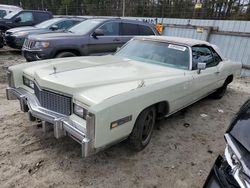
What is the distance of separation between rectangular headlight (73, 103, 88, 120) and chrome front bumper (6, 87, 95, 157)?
108 millimetres

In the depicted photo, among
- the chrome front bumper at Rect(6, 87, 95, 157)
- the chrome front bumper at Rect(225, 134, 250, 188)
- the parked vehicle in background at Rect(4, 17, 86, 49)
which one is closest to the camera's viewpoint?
the chrome front bumper at Rect(225, 134, 250, 188)

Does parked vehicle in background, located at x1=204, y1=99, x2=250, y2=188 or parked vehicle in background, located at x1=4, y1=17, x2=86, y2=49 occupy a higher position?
parked vehicle in background, located at x1=204, y1=99, x2=250, y2=188

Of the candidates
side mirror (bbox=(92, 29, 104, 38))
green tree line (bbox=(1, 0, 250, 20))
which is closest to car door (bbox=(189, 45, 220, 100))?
side mirror (bbox=(92, 29, 104, 38))

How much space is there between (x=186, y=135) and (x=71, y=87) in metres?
2.24

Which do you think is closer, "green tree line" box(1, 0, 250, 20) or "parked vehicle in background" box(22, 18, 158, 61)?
"parked vehicle in background" box(22, 18, 158, 61)

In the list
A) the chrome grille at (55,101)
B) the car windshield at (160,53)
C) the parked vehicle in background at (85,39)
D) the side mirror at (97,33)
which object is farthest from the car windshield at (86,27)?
the chrome grille at (55,101)

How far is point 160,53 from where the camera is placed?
422cm

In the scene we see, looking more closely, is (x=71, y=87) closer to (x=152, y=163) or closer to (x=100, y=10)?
(x=152, y=163)

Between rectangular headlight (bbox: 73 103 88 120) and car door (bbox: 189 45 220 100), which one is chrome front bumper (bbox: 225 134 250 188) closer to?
rectangular headlight (bbox: 73 103 88 120)

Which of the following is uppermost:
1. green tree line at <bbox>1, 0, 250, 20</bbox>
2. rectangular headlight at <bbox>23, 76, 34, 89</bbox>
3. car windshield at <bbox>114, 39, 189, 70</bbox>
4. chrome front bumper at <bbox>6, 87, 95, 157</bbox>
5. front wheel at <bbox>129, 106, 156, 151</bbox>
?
green tree line at <bbox>1, 0, 250, 20</bbox>

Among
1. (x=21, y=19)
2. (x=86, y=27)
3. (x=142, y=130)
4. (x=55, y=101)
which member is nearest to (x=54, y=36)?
(x=86, y=27)

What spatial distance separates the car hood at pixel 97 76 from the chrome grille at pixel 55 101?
10 cm

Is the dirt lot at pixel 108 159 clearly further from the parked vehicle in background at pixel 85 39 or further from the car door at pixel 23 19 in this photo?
the car door at pixel 23 19

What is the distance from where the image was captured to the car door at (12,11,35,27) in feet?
37.3
